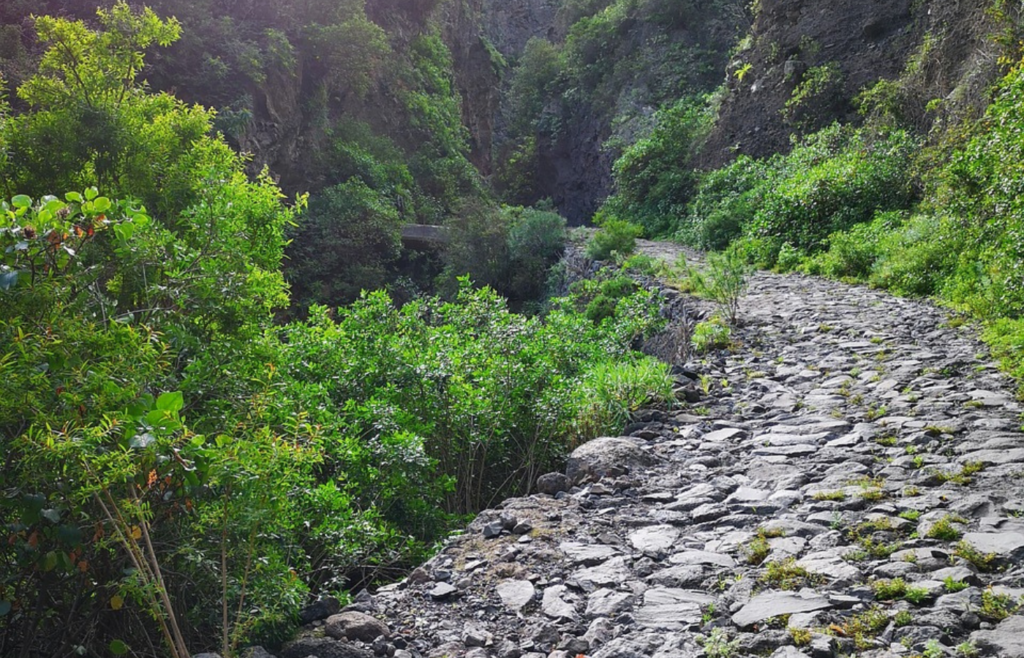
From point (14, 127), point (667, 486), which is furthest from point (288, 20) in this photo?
point (667, 486)

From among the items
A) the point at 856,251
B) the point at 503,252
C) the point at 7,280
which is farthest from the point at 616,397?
the point at 503,252

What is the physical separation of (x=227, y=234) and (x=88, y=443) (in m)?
1.75

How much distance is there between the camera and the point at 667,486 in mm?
4734

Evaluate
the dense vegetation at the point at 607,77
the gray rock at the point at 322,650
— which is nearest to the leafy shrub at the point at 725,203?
the dense vegetation at the point at 607,77

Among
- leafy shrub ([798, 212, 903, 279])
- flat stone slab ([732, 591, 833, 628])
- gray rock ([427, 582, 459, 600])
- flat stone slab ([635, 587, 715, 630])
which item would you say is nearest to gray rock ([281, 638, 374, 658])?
gray rock ([427, 582, 459, 600])

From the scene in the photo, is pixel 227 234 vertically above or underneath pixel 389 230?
underneath

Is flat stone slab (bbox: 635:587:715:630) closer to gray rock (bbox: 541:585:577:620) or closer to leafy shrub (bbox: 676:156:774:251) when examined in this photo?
gray rock (bbox: 541:585:577:620)

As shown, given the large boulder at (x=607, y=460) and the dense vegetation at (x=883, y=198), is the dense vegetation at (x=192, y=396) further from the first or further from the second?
the dense vegetation at (x=883, y=198)

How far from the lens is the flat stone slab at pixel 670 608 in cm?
304

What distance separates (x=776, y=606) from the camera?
2.98 m

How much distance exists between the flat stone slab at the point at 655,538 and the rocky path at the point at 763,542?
18 mm

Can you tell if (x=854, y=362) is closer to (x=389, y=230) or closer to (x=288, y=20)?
(x=389, y=230)

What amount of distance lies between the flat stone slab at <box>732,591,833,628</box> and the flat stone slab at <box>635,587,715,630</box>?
0.18 meters

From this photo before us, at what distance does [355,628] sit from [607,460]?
2372 millimetres
